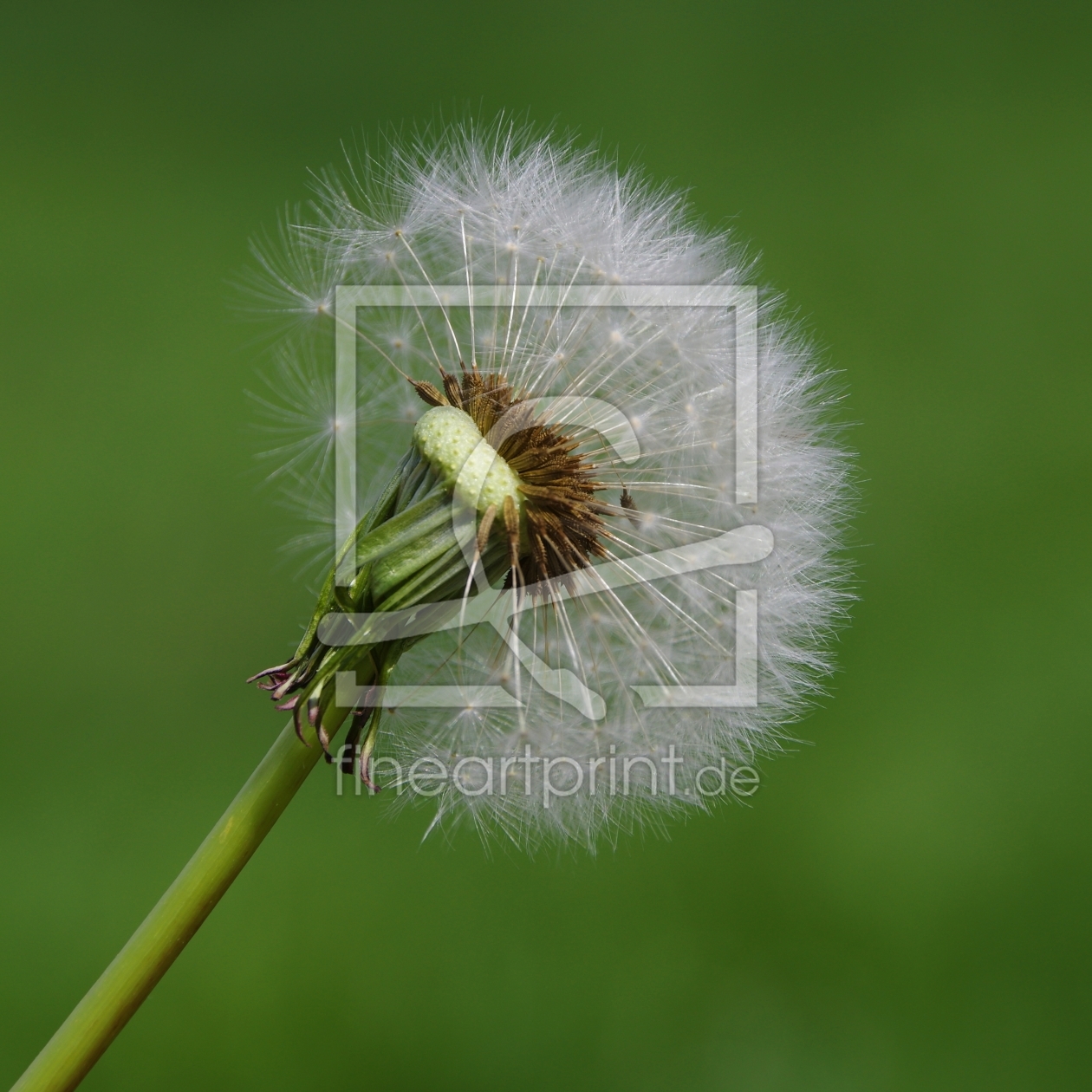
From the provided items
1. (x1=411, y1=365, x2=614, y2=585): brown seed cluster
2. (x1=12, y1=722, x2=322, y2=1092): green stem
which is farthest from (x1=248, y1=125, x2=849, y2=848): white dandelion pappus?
(x1=12, y1=722, x2=322, y2=1092): green stem

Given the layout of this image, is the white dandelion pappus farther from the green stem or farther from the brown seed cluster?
the green stem

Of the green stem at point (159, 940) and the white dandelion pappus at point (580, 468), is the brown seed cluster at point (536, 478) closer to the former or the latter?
the white dandelion pappus at point (580, 468)

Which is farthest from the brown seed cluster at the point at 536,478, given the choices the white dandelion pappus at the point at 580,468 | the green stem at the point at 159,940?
the green stem at the point at 159,940

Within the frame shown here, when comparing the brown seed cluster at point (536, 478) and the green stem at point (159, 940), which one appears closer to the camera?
the green stem at point (159, 940)

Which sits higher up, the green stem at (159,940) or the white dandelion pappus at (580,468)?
the white dandelion pappus at (580,468)

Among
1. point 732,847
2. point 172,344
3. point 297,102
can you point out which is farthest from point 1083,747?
point 297,102
